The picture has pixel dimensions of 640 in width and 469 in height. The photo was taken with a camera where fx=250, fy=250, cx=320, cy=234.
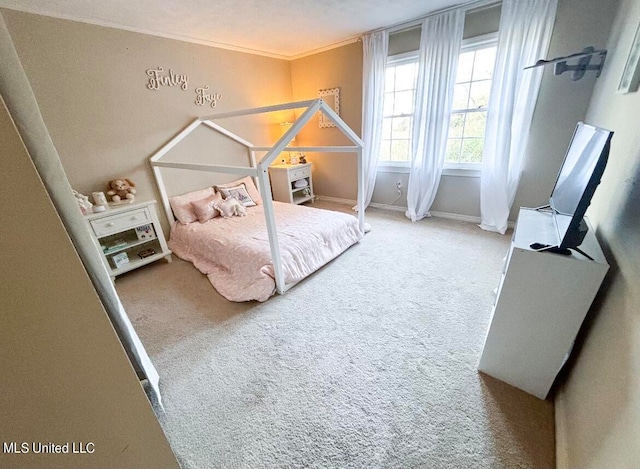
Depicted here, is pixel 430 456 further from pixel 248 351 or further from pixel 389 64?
pixel 389 64

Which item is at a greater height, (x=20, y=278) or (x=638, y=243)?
(x=20, y=278)

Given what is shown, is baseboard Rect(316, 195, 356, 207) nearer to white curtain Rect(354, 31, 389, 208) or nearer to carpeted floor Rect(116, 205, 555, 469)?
white curtain Rect(354, 31, 389, 208)

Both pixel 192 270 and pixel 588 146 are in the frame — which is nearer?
pixel 588 146

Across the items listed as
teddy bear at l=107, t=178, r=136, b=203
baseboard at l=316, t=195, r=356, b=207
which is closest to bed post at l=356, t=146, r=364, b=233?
baseboard at l=316, t=195, r=356, b=207

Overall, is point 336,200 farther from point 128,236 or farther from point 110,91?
point 110,91

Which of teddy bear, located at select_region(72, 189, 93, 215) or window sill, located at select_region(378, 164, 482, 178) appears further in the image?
window sill, located at select_region(378, 164, 482, 178)

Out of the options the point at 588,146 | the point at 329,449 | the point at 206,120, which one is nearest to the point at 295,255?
the point at 329,449

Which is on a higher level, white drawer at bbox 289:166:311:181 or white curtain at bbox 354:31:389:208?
white curtain at bbox 354:31:389:208

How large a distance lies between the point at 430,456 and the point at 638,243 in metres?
1.15

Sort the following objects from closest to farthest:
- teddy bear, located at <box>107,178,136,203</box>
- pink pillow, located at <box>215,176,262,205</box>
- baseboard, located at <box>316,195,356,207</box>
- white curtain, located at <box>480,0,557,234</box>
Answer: white curtain, located at <box>480,0,557,234</box> → teddy bear, located at <box>107,178,136,203</box> → pink pillow, located at <box>215,176,262,205</box> → baseboard, located at <box>316,195,356,207</box>

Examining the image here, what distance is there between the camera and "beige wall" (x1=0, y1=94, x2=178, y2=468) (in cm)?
53

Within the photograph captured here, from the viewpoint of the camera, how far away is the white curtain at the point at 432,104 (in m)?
2.80

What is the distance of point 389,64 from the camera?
3.38 meters

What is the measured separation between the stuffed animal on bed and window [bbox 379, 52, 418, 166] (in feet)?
7.31
